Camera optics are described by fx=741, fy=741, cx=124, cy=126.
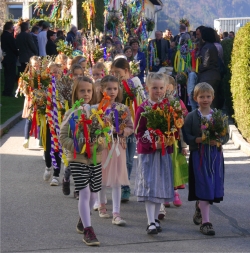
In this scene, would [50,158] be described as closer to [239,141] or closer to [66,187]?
[66,187]

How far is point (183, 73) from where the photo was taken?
59.5 feet

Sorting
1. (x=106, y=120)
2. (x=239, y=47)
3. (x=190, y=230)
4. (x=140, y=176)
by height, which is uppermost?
(x=239, y=47)

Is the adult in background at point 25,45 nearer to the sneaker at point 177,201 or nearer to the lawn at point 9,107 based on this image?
the lawn at point 9,107

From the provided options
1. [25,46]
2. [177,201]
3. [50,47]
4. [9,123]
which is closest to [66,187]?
[177,201]

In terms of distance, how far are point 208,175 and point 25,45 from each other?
15508 millimetres

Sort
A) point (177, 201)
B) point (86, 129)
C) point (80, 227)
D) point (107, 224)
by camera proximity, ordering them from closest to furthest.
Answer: point (86, 129)
point (80, 227)
point (107, 224)
point (177, 201)

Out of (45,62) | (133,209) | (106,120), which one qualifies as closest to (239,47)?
(45,62)

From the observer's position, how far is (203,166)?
778 centimetres

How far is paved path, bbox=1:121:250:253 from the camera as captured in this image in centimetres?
712

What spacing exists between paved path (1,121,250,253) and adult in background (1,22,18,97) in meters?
11.8

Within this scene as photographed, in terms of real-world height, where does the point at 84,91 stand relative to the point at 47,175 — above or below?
above

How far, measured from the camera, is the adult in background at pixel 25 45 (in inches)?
880

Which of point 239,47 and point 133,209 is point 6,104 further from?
point 133,209

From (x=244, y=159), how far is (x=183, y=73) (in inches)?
231
